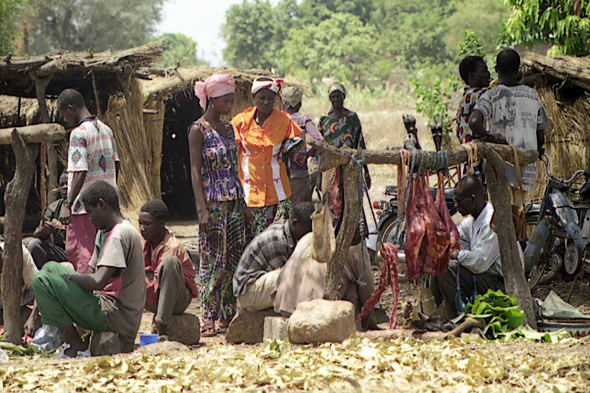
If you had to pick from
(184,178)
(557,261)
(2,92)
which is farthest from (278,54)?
(557,261)

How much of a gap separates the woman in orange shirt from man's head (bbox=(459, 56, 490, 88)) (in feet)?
5.08

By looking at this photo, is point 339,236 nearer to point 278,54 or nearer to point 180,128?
point 180,128

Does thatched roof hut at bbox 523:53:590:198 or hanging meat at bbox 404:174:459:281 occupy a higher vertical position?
thatched roof hut at bbox 523:53:590:198

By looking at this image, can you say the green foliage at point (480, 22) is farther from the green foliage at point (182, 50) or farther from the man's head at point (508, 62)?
the man's head at point (508, 62)

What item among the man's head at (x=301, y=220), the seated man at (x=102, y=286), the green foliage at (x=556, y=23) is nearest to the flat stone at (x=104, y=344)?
the seated man at (x=102, y=286)

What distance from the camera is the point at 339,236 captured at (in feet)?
15.5

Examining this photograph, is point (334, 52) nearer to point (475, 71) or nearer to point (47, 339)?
point (475, 71)

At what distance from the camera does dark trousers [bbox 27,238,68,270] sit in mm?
6477

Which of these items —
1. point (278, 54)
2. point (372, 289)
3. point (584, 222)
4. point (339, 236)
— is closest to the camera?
point (339, 236)

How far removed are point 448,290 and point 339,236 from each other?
1.22m

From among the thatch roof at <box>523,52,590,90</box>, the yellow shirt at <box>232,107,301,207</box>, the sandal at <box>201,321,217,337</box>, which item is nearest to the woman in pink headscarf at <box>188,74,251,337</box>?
the sandal at <box>201,321,217,337</box>

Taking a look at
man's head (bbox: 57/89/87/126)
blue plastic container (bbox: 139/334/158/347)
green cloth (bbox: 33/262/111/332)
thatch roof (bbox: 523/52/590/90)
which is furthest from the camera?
thatch roof (bbox: 523/52/590/90)

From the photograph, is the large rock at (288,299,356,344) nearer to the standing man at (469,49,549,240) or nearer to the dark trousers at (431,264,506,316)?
the dark trousers at (431,264,506,316)

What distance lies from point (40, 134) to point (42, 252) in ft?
4.87
